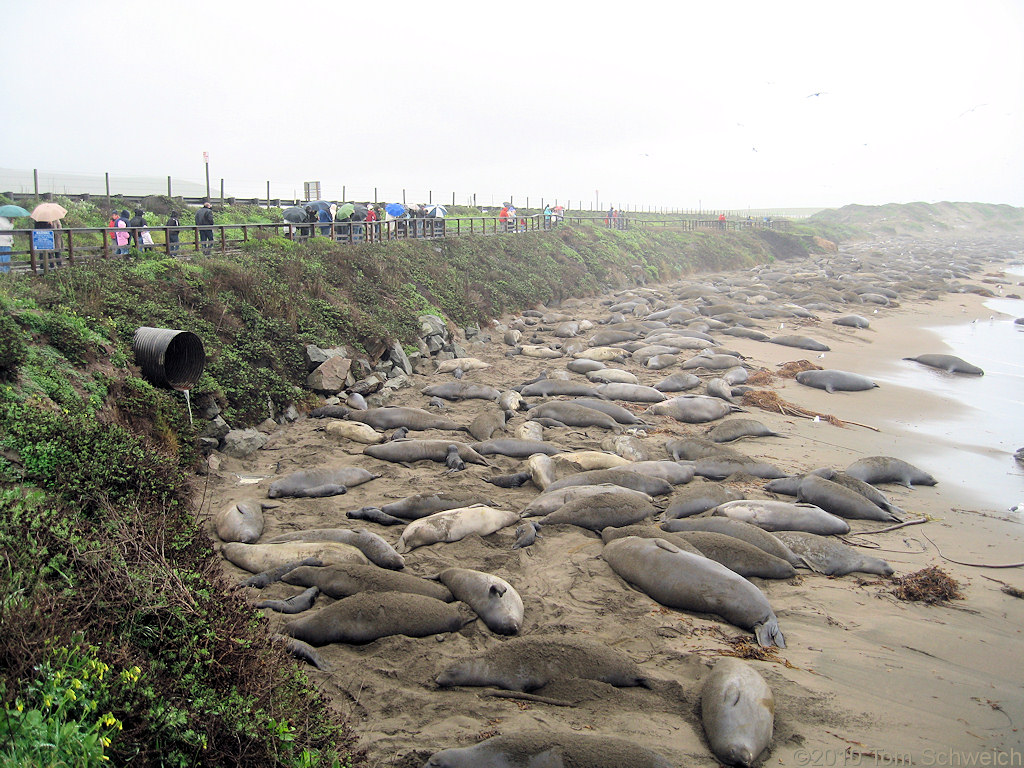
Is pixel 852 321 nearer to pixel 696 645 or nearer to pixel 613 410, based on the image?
pixel 613 410

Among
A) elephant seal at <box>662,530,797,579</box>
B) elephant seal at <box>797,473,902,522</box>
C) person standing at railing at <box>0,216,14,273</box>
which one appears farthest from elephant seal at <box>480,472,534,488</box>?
person standing at railing at <box>0,216,14,273</box>

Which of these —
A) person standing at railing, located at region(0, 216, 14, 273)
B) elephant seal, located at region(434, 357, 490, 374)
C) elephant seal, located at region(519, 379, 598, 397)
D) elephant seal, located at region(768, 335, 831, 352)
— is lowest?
elephant seal, located at region(519, 379, 598, 397)

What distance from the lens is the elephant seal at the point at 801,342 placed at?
20.8m

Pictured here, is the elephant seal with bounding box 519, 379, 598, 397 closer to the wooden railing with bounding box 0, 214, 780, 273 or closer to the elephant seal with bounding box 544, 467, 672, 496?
the elephant seal with bounding box 544, 467, 672, 496

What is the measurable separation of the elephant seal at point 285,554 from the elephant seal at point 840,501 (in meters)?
5.89

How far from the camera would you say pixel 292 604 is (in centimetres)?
606

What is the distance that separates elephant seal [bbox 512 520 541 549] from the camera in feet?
25.4

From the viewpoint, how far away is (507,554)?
24.8 ft

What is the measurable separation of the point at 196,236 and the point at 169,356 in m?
5.63

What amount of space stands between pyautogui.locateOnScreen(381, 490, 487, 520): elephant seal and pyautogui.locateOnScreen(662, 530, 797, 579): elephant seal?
2728 mm

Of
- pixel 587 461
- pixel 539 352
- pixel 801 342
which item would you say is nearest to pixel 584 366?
pixel 539 352

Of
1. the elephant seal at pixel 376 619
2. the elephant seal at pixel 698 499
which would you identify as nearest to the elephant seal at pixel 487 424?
the elephant seal at pixel 698 499

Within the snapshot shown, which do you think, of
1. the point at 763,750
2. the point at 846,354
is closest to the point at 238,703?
the point at 763,750

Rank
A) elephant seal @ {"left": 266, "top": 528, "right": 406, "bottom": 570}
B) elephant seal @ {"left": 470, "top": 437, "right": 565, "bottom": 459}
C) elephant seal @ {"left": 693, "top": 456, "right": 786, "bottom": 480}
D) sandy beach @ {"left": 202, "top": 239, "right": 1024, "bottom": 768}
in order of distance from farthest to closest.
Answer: elephant seal @ {"left": 470, "top": 437, "right": 565, "bottom": 459}, elephant seal @ {"left": 693, "top": 456, "right": 786, "bottom": 480}, elephant seal @ {"left": 266, "top": 528, "right": 406, "bottom": 570}, sandy beach @ {"left": 202, "top": 239, "right": 1024, "bottom": 768}
